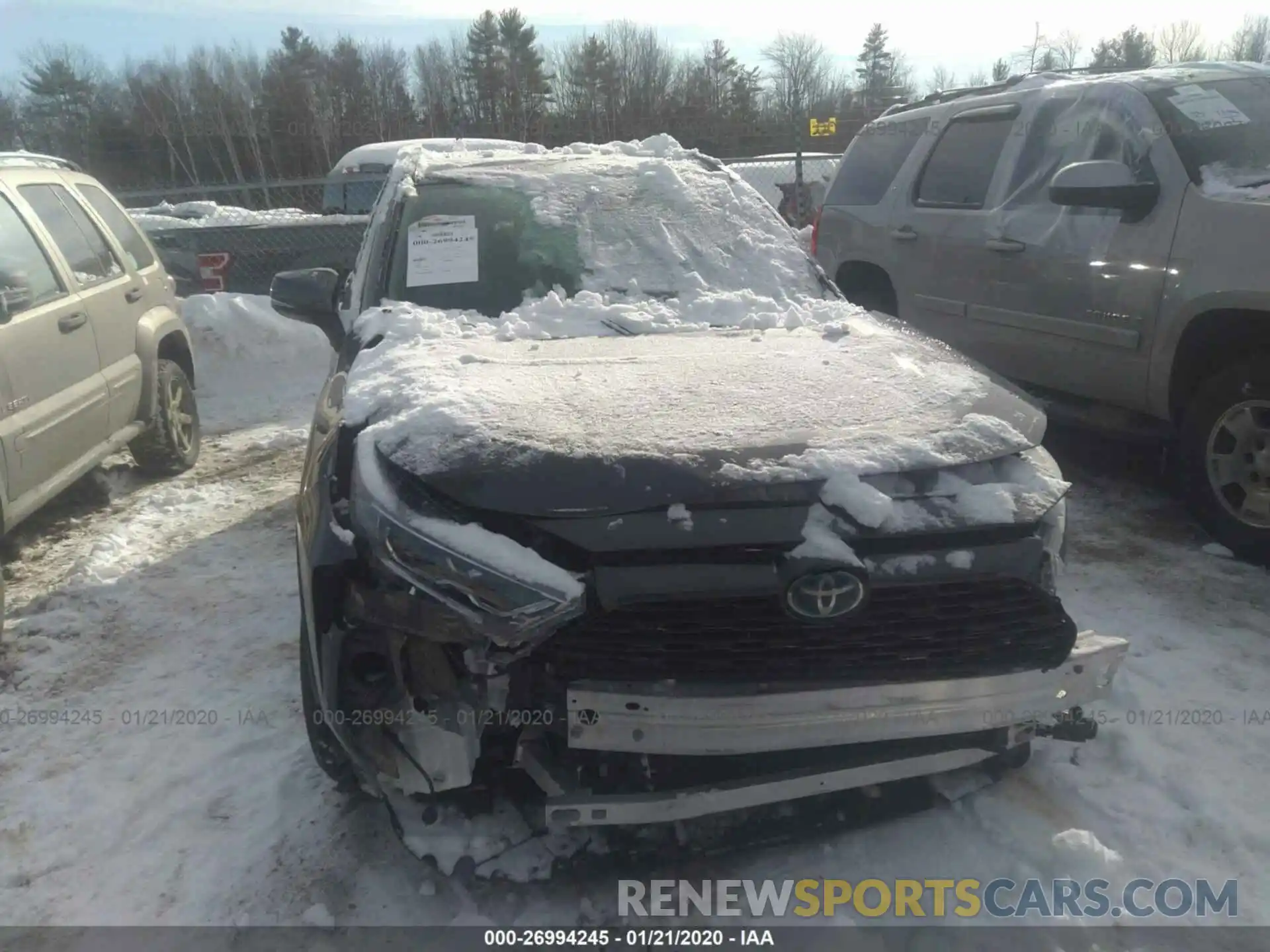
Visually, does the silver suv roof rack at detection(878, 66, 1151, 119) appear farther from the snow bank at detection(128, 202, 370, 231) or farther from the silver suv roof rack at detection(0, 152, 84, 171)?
the silver suv roof rack at detection(0, 152, 84, 171)

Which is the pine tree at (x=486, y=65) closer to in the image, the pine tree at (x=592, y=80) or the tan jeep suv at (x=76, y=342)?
the pine tree at (x=592, y=80)

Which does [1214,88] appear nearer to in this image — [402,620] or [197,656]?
[402,620]

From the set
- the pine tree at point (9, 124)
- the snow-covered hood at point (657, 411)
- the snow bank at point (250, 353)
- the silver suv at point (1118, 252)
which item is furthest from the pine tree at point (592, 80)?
the snow-covered hood at point (657, 411)

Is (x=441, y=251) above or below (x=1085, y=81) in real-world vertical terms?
below

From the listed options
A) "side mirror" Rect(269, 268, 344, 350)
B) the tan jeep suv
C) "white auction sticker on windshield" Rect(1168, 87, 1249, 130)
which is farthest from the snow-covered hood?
"white auction sticker on windshield" Rect(1168, 87, 1249, 130)

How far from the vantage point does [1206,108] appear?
166 inches

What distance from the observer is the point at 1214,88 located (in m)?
4.32

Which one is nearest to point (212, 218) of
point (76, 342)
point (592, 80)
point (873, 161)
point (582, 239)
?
point (76, 342)

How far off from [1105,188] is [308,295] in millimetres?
3327

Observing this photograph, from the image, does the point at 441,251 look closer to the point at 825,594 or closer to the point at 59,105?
the point at 825,594

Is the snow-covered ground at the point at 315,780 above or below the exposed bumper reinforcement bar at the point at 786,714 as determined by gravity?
below

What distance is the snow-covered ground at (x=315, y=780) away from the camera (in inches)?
88.5

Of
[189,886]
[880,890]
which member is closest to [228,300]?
[189,886]

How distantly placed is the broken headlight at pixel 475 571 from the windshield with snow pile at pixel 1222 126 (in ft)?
11.8
